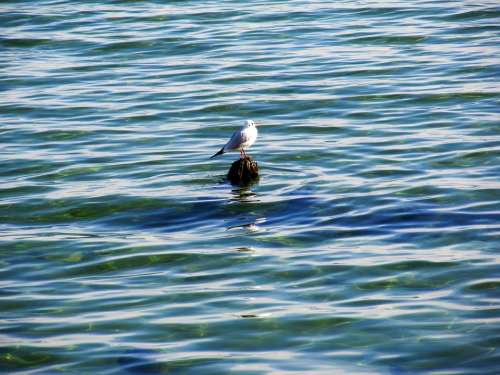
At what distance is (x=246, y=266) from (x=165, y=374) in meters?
2.59

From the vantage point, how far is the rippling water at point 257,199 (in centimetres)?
853

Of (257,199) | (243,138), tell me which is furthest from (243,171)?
(257,199)

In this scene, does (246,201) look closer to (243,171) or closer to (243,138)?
(243,171)

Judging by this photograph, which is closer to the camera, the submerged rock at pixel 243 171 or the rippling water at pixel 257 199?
the rippling water at pixel 257 199

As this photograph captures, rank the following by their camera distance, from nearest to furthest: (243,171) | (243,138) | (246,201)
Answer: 1. (246,201)
2. (243,171)
3. (243,138)

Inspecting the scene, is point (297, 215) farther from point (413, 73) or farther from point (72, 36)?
point (72, 36)

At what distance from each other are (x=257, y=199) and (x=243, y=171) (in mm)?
652

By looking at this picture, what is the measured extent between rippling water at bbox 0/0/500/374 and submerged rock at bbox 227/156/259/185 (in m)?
0.18

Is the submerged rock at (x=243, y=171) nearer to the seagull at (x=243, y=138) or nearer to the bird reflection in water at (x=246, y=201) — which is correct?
the bird reflection in water at (x=246, y=201)

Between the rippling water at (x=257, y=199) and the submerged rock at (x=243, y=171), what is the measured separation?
0.60ft

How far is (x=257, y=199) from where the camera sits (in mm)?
12484

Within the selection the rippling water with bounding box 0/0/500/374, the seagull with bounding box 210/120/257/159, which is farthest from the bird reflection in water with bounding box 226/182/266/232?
the seagull with bounding box 210/120/257/159

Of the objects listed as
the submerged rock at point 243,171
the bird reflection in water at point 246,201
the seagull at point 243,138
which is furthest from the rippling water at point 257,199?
the seagull at point 243,138

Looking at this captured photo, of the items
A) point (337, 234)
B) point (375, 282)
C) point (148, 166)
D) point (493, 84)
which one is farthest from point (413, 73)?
point (375, 282)
